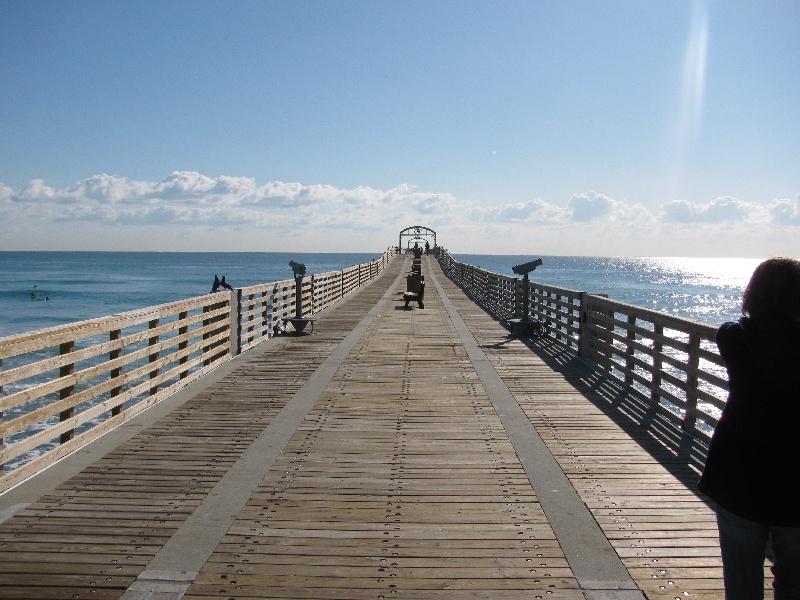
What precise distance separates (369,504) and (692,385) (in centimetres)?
367

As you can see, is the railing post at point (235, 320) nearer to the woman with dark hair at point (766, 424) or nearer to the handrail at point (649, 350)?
the handrail at point (649, 350)

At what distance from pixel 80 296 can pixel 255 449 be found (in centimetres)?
7184

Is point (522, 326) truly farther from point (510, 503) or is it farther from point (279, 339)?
point (510, 503)

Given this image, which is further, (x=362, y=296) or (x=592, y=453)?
(x=362, y=296)

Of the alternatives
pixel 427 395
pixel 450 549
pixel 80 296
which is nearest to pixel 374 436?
pixel 427 395

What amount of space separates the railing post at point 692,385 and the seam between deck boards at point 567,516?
149 cm

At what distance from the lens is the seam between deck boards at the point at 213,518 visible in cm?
342

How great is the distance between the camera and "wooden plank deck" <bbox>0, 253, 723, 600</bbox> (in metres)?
3.50

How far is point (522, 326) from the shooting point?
13578 millimetres

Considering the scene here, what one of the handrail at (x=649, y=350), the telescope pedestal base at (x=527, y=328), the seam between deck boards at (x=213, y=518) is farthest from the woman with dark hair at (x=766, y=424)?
the telescope pedestal base at (x=527, y=328)

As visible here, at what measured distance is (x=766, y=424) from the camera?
7.80 ft

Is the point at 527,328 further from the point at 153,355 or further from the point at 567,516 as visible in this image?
the point at 567,516

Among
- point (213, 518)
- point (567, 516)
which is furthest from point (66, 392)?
point (567, 516)

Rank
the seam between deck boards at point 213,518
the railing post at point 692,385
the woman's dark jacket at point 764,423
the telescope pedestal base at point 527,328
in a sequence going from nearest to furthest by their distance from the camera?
the woman's dark jacket at point 764,423, the seam between deck boards at point 213,518, the railing post at point 692,385, the telescope pedestal base at point 527,328
